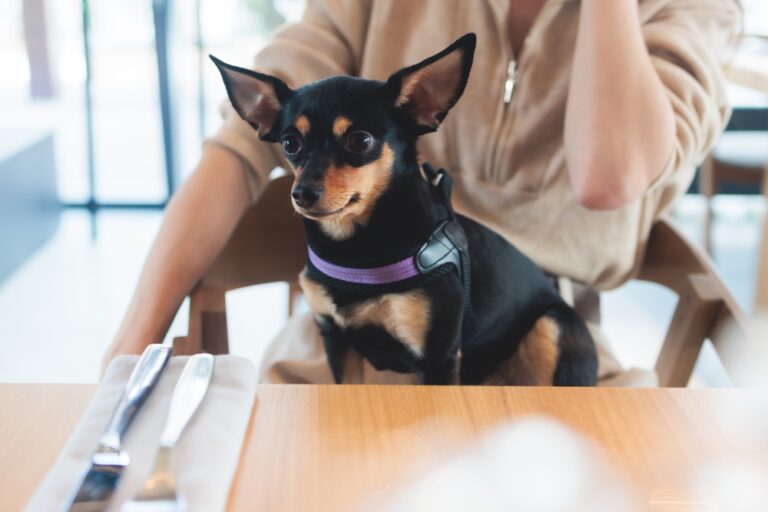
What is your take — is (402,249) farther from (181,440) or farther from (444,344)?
(181,440)

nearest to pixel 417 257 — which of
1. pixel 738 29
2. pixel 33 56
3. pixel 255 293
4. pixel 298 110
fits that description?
pixel 298 110

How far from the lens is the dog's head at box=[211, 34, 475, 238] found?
716 millimetres

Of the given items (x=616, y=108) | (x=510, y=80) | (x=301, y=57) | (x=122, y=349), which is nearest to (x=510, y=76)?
(x=510, y=80)

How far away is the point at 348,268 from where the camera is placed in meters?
0.81

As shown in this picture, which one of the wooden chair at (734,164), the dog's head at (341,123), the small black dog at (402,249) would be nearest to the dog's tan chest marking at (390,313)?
the small black dog at (402,249)

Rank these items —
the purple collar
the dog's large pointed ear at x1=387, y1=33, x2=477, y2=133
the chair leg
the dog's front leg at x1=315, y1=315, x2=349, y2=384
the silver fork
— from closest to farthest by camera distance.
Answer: the silver fork < the dog's large pointed ear at x1=387, y1=33, x2=477, y2=133 < the purple collar < the dog's front leg at x1=315, y1=315, x2=349, y2=384 < the chair leg

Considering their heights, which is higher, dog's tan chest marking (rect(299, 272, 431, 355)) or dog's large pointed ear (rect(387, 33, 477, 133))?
dog's large pointed ear (rect(387, 33, 477, 133))

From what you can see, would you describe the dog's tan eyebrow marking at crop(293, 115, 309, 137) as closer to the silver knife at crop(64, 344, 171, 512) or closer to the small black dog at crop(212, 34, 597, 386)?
the small black dog at crop(212, 34, 597, 386)

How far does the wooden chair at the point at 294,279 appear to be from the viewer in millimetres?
970

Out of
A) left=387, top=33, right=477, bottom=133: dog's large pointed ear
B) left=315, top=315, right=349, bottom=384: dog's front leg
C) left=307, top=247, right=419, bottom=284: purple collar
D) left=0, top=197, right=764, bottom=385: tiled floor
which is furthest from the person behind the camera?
left=0, top=197, right=764, bottom=385: tiled floor

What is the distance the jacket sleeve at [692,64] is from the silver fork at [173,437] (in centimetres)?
63

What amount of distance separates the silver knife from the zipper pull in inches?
23.5

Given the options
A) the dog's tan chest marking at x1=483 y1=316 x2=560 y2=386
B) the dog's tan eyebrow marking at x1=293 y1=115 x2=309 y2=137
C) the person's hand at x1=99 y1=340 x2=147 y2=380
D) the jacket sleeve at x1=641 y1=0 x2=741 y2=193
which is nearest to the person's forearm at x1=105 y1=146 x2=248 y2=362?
the person's hand at x1=99 y1=340 x2=147 y2=380

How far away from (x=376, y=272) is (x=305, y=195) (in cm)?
13
